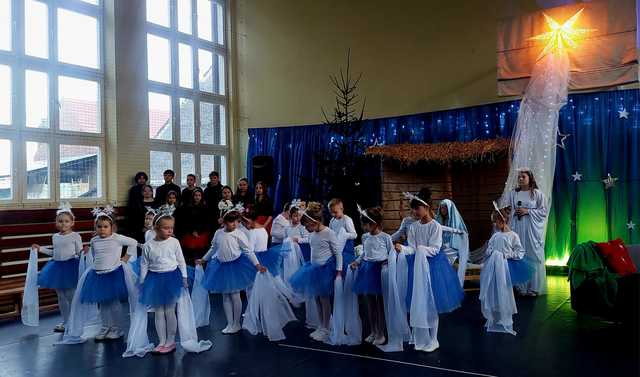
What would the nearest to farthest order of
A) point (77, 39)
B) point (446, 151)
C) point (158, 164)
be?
point (446, 151) < point (77, 39) < point (158, 164)

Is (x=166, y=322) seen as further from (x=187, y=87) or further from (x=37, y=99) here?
(x=187, y=87)

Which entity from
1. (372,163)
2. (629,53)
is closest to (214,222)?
(372,163)

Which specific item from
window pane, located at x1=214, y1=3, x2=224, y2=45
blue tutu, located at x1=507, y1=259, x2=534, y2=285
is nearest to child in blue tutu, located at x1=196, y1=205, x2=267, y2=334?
blue tutu, located at x1=507, y1=259, x2=534, y2=285

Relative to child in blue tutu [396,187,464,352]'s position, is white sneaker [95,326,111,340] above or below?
below

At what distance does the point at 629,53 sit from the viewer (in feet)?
26.1

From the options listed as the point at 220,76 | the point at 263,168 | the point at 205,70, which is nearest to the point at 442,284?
the point at 263,168

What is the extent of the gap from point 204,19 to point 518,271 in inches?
361

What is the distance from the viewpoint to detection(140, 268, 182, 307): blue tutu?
4.52 metres

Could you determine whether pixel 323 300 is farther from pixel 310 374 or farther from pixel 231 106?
pixel 231 106

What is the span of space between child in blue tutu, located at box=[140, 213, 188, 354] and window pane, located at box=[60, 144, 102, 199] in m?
5.25

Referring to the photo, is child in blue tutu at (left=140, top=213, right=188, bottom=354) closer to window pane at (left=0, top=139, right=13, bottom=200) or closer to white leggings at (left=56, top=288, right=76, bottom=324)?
white leggings at (left=56, top=288, right=76, bottom=324)

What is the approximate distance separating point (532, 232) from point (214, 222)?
481 centimetres

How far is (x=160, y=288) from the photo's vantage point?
4543 millimetres

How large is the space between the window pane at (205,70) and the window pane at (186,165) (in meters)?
1.58
